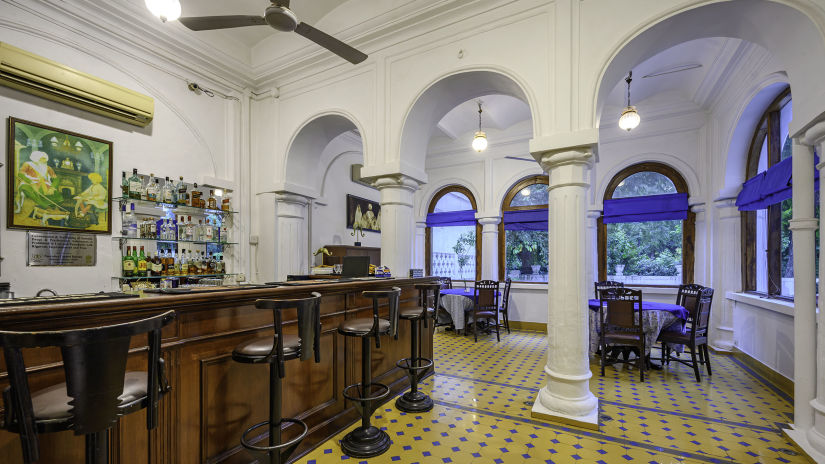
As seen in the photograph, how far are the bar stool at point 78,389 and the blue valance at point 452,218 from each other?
7.18 meters

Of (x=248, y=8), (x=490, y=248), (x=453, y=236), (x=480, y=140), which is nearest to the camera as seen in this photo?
(x=248, y=8)

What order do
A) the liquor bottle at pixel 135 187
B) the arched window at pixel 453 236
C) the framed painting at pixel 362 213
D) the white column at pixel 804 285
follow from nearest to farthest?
1. the white column at pixel 804 285
2. the liquor bottle at pixel 135 187
3. the framed painting at pixel 362 213
4. the arched window at pixel 453 236

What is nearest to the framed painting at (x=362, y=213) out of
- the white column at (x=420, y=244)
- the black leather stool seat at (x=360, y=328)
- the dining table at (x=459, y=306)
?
the white column at (x=420, y=244)

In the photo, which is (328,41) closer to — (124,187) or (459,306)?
(124,187)

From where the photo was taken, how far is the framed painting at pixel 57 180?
3.33 m

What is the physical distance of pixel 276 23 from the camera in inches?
106

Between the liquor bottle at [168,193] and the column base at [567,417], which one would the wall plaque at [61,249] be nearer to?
the liquor bottle at [168,193]

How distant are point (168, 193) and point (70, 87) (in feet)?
4.37

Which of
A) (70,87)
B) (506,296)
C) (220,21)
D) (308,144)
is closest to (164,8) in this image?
(220,21)

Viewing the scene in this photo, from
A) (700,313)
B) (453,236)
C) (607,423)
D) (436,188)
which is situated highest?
(436,188)

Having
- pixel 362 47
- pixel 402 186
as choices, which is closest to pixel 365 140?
pixel 402 186

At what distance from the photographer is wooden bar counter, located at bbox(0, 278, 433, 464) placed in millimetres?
1517

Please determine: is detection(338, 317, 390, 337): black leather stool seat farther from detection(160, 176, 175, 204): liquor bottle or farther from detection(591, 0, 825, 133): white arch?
detection(160, 176, 175, 204): liquor bottle

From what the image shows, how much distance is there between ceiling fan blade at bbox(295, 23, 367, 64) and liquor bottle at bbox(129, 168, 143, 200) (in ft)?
8.74
